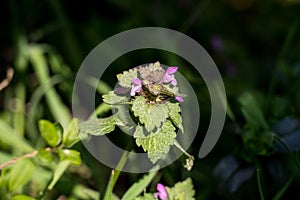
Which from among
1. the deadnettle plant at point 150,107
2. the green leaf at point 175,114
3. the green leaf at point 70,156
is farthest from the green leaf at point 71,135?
the green leaf at point 175,114

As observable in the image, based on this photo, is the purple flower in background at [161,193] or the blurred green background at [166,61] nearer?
the purple flower in background at [161,193]

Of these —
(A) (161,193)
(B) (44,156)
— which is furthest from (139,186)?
(B) (44,156)

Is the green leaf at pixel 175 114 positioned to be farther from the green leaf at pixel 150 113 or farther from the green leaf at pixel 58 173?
the green leaf at pixel 58 173

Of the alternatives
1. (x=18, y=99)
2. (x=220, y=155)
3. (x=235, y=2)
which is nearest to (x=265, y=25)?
(x=235, y=2)

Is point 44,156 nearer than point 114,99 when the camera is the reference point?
No

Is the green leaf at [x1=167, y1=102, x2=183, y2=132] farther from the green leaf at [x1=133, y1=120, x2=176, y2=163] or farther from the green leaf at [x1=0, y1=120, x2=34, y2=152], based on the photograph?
the green leaf at [x1=0, y1=120, x2=34, y2=152]

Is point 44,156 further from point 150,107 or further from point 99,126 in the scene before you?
point 150,107

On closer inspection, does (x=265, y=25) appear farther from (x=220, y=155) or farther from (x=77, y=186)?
(x=77, y=186)
